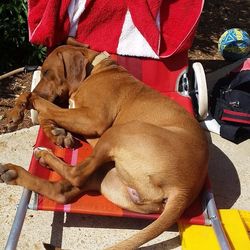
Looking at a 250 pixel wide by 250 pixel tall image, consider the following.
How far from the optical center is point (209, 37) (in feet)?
24.5

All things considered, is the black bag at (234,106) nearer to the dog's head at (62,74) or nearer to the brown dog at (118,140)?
the brown dog at (118,140)

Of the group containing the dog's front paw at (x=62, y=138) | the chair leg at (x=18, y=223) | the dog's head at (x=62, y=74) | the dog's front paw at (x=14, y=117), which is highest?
the dog's head at (x=62, y=74)

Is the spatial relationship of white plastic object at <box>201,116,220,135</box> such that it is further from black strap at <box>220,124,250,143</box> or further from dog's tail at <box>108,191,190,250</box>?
dog's tail at <box>108,191,190,250</box>

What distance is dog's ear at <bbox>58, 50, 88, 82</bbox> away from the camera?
4336 millimetres

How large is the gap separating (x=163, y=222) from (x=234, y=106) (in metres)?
2.21

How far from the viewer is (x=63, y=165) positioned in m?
3.70

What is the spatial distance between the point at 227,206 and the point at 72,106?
165cm

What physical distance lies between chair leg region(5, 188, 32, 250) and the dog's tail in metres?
0.75

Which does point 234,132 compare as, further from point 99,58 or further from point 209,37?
point 209,37

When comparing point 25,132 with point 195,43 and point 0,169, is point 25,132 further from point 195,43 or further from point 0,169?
point 195,43

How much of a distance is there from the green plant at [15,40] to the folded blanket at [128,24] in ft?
3.23

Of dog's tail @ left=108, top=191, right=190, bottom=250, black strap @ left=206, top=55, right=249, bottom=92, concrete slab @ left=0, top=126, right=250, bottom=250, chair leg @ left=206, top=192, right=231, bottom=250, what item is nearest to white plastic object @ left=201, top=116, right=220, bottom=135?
concrete slab @ left=0, top=126, right=250, bottom=250

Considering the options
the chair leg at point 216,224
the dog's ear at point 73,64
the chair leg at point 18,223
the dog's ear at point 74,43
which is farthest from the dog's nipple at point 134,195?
the dog's ear at point 74,43

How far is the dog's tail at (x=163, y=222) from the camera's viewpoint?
3.12 m
